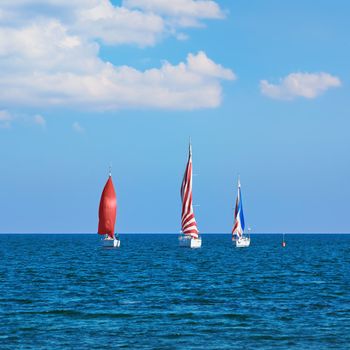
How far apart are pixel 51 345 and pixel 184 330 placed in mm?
6804

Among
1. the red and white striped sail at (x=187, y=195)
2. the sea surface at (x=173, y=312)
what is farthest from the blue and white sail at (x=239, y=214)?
the sea surface at (x=173, y=312)

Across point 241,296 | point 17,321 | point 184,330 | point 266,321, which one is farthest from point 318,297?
point 17,321

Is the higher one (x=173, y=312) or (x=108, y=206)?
(x=108, y=206)

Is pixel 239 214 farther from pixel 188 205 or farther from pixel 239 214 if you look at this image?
pixel 188 205

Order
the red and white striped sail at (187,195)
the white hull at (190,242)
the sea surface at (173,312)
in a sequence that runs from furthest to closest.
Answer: the white hull at (190,242) < the red and white striped sail at (187,195) < the sea surface at (173,312)

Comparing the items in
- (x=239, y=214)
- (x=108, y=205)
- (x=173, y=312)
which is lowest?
(x=173, y=312)

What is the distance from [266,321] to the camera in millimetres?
34000

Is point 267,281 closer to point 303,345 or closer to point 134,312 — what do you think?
point 134,312

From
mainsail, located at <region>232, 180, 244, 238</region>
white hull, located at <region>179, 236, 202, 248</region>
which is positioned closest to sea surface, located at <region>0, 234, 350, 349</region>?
white hull, located at <region>179, 236, 202, 248</region>

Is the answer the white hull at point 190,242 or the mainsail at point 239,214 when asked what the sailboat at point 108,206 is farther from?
the mainsail at point 239,214

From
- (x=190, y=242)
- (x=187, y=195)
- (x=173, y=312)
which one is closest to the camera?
(x=173, y=312)

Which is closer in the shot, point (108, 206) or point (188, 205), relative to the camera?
point (188, 205)

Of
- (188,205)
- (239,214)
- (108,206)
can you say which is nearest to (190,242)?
(188,205)

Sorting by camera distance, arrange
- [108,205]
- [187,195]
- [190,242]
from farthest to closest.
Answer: [190,242] < [108,205] < [187,195]
